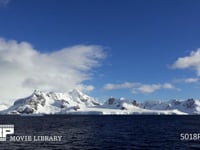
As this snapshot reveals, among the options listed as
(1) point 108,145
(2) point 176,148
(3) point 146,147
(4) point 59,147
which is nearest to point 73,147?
(4) point 59,147

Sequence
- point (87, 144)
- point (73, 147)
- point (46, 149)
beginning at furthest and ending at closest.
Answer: point (87, 144)
point (73, 147)
point (46, 149)

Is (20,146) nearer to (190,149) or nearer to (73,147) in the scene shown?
(73,147)

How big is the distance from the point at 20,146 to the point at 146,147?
3174 centimetres

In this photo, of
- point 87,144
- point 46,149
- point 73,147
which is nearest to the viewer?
point 46,149

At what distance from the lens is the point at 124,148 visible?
87312mm

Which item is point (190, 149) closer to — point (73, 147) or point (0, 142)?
point (73, 147)

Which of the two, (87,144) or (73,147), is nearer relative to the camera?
(73,147)

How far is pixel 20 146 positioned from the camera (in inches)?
3529

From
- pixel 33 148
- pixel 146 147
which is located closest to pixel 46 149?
pixel 33 148

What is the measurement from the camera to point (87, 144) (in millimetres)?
96750

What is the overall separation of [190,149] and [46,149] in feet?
112

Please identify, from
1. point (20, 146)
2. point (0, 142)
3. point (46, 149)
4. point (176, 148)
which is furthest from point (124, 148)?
point (0, 142)

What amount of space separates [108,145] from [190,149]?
20.7 metres

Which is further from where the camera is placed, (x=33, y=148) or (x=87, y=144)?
(x=87, y=144)
